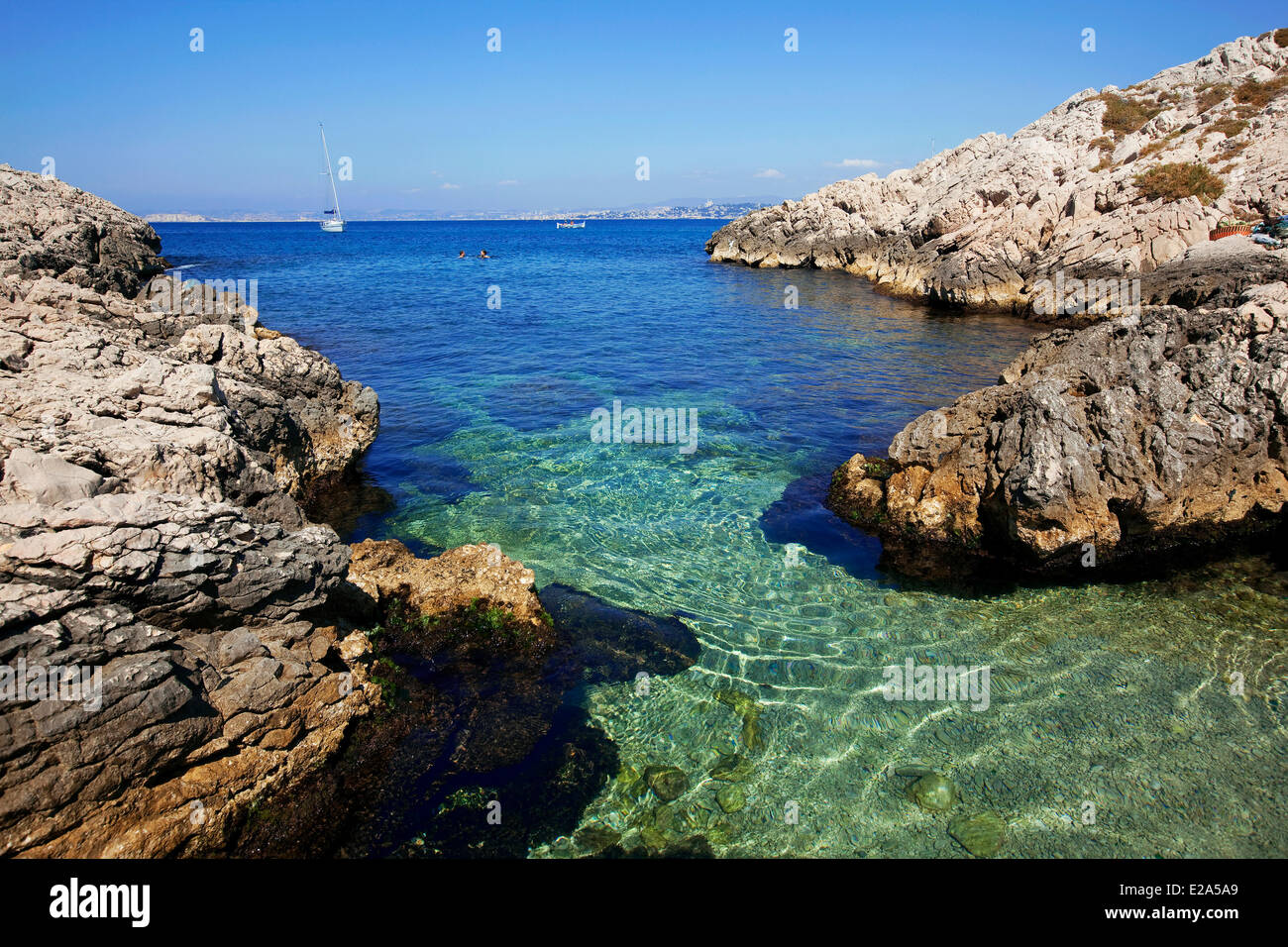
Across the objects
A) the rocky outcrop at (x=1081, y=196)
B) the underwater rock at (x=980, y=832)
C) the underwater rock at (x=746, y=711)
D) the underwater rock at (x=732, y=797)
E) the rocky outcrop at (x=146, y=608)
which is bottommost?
the underwater rock at (x=980, y=832)

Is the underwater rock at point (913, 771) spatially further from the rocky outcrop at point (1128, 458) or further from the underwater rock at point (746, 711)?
the rocky outcrop at point (1128, 458)

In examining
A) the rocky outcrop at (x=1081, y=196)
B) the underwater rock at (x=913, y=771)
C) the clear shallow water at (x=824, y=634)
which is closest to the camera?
the clear shallow water at (x=824, y=634)

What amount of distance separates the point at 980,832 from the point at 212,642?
9396mm

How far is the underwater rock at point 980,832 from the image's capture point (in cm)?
724

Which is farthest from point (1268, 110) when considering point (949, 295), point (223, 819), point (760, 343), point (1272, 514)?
point (223, 819)

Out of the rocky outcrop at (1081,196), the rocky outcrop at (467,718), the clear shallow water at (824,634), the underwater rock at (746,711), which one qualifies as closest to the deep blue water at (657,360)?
the clear shallow water at (824,634)

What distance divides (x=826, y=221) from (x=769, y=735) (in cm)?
7036

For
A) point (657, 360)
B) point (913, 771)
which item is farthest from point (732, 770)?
point (657, 360)

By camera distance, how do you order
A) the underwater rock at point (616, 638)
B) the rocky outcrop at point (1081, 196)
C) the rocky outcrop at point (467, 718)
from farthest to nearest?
the rocky outcrop at point (1081, 196)
the underwater rock at point (616, 638)
the rocky outcrop at point (467, 718)

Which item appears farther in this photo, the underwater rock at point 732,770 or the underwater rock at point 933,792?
the underwater rock at point 732,770

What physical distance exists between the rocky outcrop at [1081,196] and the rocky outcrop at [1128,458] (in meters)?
16.9

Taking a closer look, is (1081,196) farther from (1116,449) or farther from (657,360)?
(1116,449)

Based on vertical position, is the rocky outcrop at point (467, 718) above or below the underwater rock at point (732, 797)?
above
